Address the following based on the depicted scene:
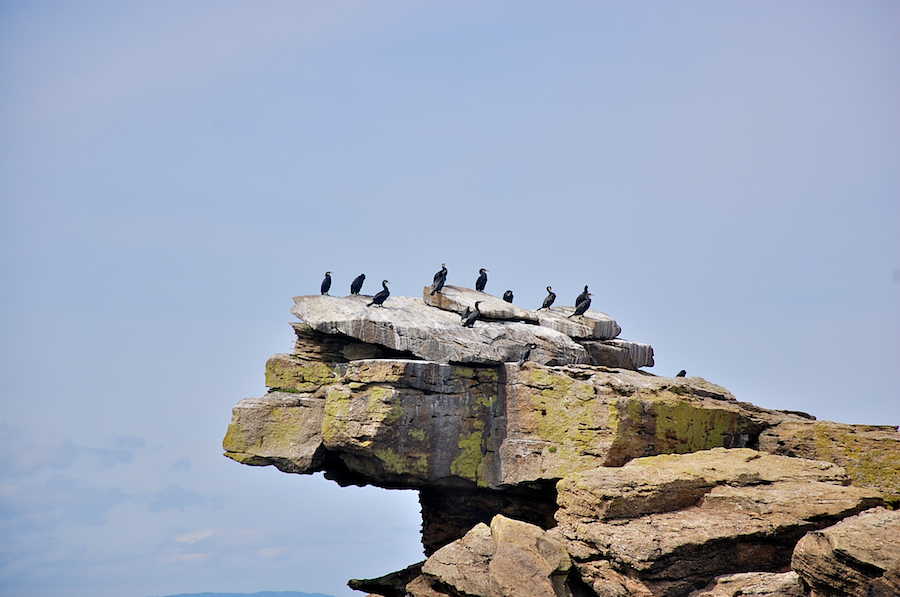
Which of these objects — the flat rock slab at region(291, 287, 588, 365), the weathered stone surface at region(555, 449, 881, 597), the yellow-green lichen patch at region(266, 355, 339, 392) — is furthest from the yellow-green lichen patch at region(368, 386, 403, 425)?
the weathered stone surface at region(555, 449, 881, 597)

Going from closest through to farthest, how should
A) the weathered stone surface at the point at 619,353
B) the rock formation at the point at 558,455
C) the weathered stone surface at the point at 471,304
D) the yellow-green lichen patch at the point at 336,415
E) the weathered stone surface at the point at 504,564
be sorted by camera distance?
1. the rock formation at the point at 558,455
2. the weathered stone surface at the point at 504,564
3. the yellow-green lichen patch at the point at 336,415
4. the weathered stone surface at the point at 471,304
5. the weathered stone surface at the point at 619,353

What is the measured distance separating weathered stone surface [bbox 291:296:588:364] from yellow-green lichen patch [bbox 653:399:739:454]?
12.4ft

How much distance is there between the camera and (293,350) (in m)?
22.4

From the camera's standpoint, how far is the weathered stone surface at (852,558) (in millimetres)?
12125

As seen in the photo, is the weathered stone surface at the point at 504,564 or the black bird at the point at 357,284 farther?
the black bird at the point at 357,284

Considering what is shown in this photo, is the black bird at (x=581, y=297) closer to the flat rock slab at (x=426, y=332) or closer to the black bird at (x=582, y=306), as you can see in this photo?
the black bird at (x=582, y=306)

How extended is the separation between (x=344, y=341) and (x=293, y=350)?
1371 mm

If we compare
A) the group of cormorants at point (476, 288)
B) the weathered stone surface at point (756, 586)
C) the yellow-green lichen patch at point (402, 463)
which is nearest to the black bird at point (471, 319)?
the group of cormorants at point (476, 288)

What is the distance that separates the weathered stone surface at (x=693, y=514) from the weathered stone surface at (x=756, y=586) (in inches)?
22.2

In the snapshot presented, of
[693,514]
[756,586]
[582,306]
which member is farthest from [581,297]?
[756,586]

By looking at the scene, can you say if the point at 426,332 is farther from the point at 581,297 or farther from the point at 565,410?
the point at 581,297

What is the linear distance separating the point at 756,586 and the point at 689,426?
697cm

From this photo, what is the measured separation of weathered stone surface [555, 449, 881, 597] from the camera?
48.3 ft

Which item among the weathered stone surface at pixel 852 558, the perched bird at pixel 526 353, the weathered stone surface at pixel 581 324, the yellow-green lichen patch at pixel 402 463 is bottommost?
the weathered stone surface at pixel 852 558
